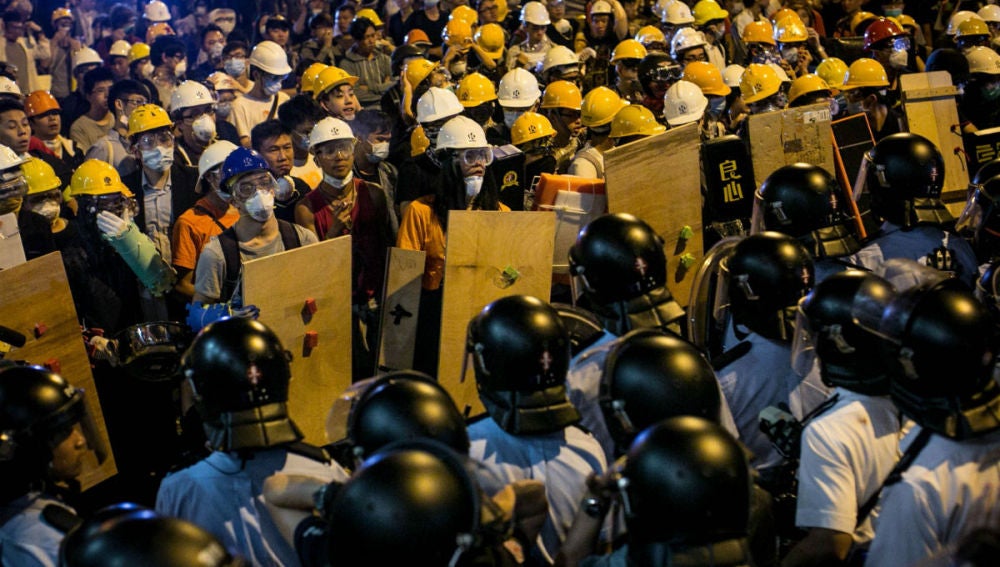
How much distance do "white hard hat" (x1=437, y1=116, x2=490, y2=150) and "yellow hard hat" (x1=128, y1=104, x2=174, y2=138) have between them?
2403mm

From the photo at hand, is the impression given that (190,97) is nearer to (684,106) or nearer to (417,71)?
(417,71)

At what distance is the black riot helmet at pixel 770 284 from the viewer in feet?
15.6

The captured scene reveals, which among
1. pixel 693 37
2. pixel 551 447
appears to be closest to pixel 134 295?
pixel 551 447

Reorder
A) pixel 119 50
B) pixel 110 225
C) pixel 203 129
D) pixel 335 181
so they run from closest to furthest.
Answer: pixel 110 225, pixel 335 181, pixel 203 129, pixel 119 50

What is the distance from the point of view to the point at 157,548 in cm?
273

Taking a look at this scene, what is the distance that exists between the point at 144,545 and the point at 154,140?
5.89m

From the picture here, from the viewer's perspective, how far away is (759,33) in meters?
13.4

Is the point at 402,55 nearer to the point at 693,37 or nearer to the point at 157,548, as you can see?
the point at 693,37

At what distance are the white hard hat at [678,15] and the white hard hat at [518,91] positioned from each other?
4.15 m

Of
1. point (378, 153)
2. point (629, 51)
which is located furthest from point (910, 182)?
point (629, 51)

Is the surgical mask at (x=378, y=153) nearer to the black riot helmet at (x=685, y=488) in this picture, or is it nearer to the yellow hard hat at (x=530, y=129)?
the yellow hard hat at (x=530, y=129)

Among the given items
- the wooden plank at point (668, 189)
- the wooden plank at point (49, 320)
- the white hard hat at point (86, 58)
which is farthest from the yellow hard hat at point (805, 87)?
the white hard hat at point (86, 58)

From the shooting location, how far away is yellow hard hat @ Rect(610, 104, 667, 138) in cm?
815

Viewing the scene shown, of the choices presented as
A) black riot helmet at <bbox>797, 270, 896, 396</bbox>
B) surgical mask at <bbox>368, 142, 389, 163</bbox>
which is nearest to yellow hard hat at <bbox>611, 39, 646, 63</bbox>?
surgical mask at <bbox>368, 142, 389, 163</bbox>
